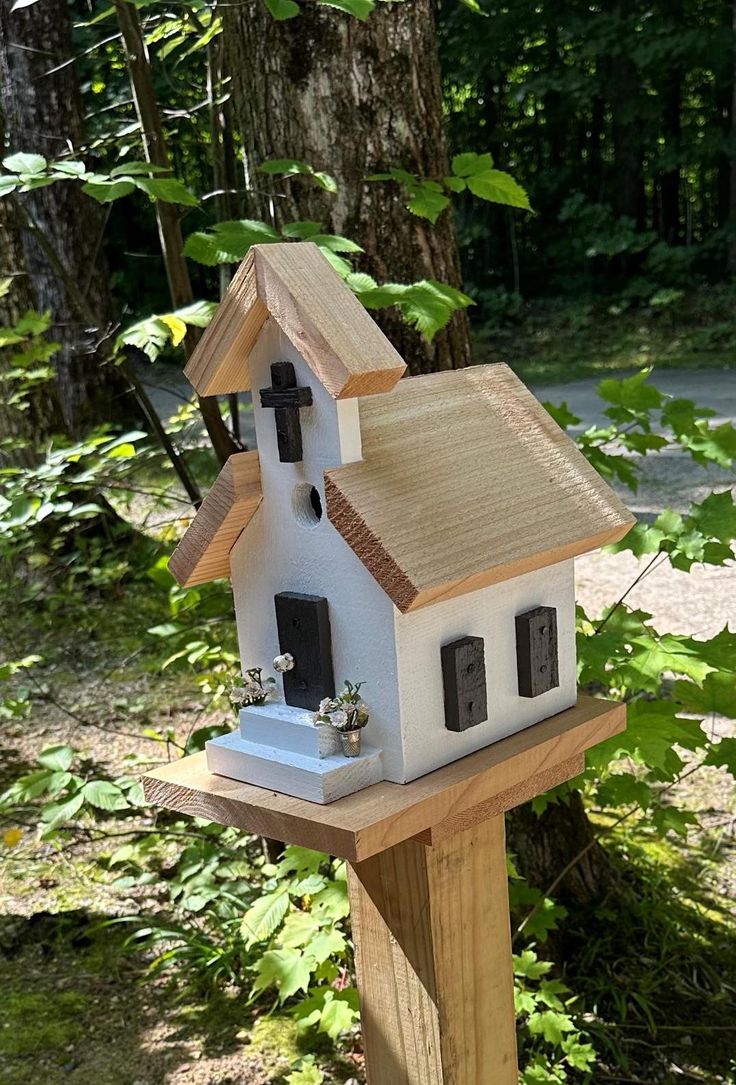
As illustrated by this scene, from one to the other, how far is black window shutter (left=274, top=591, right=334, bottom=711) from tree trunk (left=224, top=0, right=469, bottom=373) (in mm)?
1203

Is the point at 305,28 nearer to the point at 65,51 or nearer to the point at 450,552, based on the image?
the point at 450,552

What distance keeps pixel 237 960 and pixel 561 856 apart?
0.94 meters

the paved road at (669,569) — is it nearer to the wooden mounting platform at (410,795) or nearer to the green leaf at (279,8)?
the green leaf at (279,8)

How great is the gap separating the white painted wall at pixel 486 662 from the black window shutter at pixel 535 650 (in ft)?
0.03

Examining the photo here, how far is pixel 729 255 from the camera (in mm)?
15586

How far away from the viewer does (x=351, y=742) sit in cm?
137

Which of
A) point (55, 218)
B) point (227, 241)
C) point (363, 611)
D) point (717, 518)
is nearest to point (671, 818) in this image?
point (717, 518)

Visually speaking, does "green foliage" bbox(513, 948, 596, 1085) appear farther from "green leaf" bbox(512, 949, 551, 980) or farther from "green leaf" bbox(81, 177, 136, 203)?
"green leaf" bbox(81, 177, 136, 203)

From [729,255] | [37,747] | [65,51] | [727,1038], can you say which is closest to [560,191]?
[729,255]

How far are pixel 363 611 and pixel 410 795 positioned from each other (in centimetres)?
24

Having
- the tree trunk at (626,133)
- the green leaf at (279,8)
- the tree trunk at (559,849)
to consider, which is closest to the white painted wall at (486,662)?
the green leaf at (279,8)

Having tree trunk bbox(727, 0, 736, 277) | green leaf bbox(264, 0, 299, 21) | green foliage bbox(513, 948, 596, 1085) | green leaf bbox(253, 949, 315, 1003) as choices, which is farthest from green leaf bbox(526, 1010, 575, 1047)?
tree trunk bbox(727, 0, 736, 277)

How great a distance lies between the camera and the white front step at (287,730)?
1.40 meters

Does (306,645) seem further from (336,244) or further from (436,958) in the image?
(336,244)
